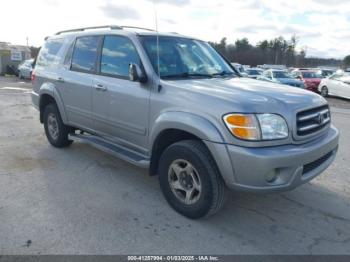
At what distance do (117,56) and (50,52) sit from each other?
83.2 inches

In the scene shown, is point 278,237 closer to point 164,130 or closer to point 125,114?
point 164,130

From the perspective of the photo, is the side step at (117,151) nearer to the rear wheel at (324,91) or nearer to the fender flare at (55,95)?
the fender flare at (55,95)

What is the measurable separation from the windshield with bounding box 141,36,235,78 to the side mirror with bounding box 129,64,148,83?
17 centimetres

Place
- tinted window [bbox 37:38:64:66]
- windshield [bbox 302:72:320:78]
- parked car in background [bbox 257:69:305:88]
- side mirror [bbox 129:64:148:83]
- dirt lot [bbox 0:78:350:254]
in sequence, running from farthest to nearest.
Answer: windshield [bbox 302:72:320:78]
parked car in background [bbox 257:69:305:88]
tinted window [bbox 37:38:64:66]
side mirror [bbox 129:64:148:83]
dirt lot [bbox 0:78:350:254]

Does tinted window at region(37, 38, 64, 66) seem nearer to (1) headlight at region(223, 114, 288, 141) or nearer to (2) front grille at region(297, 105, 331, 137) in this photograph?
(1) headlight at region(223, 114, 288, 141)

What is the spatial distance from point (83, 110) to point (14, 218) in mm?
1922

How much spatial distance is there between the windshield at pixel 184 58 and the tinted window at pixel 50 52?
7.18ft

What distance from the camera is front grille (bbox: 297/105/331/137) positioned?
10.9 ft

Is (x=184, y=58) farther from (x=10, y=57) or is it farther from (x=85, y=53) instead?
(x=10, y=57)

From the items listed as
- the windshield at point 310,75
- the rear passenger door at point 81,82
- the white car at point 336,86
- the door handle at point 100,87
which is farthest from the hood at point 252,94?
the windshield at point 310,75

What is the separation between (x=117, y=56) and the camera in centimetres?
440

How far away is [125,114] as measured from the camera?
13.8 feet

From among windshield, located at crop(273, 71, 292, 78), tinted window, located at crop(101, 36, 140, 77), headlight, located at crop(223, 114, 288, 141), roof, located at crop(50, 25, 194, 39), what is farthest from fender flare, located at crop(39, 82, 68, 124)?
windshield, located at crop(273, 71, 292, 78)

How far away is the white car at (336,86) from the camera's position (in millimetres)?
17438
